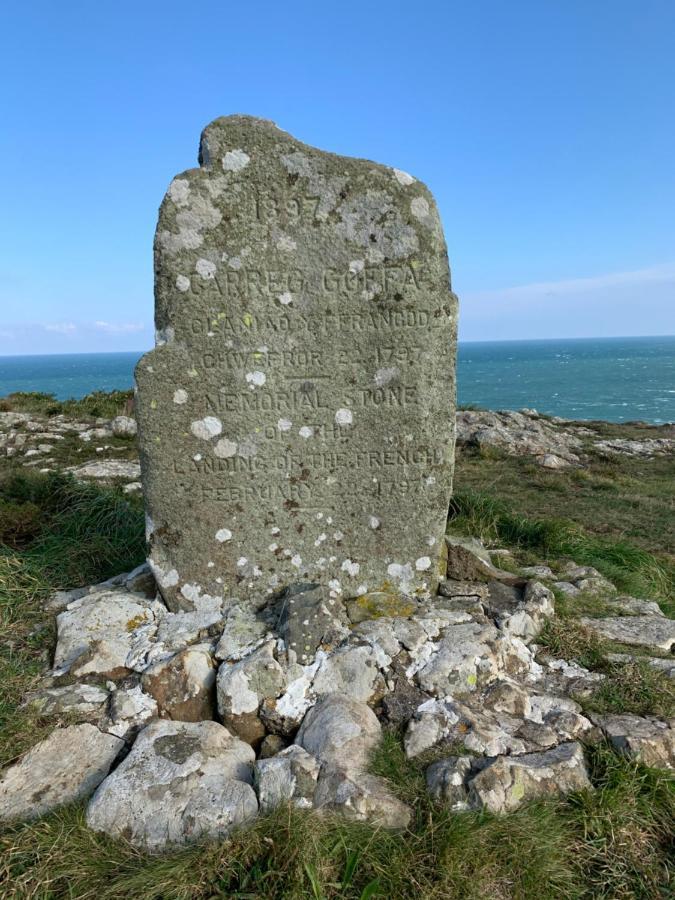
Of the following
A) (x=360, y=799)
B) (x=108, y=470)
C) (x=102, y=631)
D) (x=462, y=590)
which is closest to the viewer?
(x=360, y=799)

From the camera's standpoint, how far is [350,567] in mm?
4555

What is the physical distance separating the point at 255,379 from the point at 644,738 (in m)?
3.30

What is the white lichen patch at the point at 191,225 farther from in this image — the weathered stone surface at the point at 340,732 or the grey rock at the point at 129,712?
the weathered stone surface at the point at 340,732

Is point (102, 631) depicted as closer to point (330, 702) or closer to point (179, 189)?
point (330, 702)

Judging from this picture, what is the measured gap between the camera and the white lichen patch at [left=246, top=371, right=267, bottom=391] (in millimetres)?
4262

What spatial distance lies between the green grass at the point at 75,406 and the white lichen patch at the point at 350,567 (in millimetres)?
12465

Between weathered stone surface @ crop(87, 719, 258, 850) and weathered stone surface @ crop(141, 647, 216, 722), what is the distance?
24 cm

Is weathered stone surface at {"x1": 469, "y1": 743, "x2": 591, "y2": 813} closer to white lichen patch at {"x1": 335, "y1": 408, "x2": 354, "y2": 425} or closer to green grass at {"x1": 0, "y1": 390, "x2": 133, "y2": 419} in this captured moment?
white lichen patch at {"x1": 335, "y1": 408, "x2": 354, "y2": 425}

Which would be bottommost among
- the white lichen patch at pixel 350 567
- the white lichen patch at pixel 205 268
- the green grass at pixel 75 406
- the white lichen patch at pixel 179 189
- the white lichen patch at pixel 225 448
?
the white lichen patch at pixel 350 567

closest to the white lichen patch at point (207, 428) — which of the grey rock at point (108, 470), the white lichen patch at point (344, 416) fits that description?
the white lichen patch at point (344, 416)

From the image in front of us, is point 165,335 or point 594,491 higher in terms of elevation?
point 165,335

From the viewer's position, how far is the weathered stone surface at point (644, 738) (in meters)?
3.13

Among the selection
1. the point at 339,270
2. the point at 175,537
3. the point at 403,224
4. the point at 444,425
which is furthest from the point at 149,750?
the point at 403,224

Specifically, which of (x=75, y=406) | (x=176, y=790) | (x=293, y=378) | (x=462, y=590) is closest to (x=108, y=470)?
(x=293, y=378)
